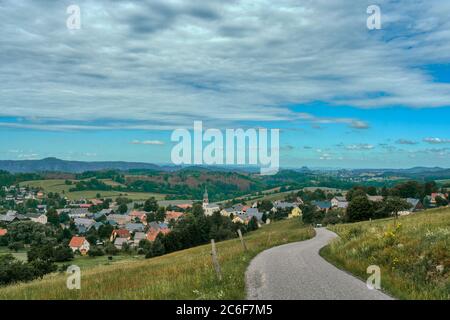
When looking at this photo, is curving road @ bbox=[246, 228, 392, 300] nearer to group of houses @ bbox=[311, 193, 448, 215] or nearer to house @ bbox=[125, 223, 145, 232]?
group of houses @ bbox=[311, 193, 448, 215]

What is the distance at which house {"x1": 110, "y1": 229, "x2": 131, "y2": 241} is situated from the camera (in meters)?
154

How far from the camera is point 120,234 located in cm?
15588

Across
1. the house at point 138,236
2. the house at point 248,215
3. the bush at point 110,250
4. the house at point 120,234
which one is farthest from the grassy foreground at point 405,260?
the house at point 248,215

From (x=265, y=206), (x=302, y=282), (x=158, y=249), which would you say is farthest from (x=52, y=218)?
(x=302, y=282)

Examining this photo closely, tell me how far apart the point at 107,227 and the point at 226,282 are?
151423 millimetres

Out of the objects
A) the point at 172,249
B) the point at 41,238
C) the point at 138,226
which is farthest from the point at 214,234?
the point at 138,226

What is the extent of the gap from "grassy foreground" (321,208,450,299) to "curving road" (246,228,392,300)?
77 cm

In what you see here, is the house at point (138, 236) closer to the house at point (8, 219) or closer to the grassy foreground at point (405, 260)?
the house at point (8, 219)

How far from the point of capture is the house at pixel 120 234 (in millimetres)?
153875

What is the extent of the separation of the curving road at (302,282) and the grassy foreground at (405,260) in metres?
0.77

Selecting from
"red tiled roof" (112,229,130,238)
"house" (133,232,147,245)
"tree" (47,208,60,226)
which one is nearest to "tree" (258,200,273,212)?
"house" (133,232,147,245)
